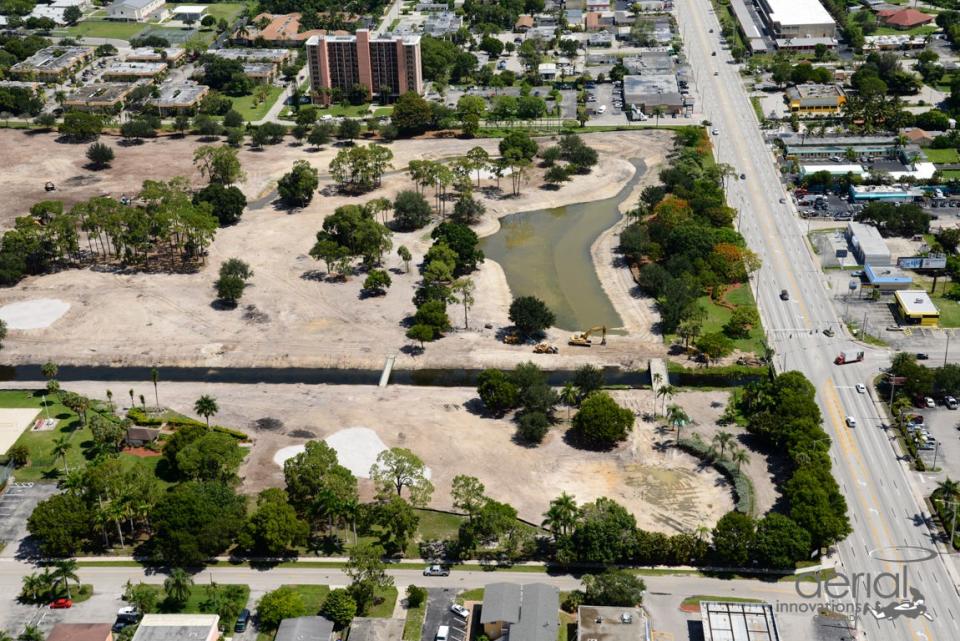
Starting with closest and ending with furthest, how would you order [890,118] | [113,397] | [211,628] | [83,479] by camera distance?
[211,628], [83,479], [113,397], [890,118]

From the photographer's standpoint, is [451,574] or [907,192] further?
[907,192]

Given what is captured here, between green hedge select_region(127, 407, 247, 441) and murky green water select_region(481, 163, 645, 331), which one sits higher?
green hedge select_region(127, 407, 247, 441)

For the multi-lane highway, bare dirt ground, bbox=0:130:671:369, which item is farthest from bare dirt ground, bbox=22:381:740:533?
the multi-lane highway

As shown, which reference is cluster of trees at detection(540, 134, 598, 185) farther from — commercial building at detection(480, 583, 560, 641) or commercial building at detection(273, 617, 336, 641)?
commercial building at detection(273, 617, 336, 641)

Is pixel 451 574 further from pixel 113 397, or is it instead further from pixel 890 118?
pixel 890 118

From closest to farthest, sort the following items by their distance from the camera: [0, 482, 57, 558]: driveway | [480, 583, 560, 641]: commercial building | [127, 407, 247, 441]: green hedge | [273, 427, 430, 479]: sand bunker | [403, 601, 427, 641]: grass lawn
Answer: [480, 583, 560, 641]: commercial building
[403, 601, 427, 641]: grass lawn
[0, 482, 57, 558]: driveway
[273, 427, 430, 479]: sand bunker
[127, 407, 247, 441]: green hedge

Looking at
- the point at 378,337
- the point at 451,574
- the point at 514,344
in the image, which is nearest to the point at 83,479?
the point at 451,574

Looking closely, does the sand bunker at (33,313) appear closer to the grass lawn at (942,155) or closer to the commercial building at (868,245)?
the commercial building at (868,245)
